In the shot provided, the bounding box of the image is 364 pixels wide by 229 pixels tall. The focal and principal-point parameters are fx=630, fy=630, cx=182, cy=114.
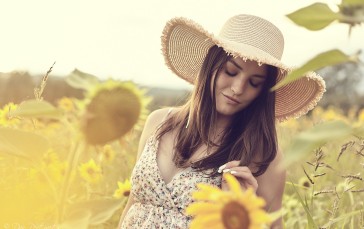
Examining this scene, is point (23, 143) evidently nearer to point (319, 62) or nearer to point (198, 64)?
point (319, 62)

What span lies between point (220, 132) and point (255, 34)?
33cm

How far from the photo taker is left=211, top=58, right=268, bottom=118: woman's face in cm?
179

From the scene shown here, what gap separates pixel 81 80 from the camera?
0.48 meters

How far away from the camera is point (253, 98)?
1866 mm

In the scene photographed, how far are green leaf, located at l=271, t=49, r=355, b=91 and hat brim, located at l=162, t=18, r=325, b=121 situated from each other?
1500 mm

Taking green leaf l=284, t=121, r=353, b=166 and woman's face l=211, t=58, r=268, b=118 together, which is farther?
woman's face l=211, t=58, r=268, b=118

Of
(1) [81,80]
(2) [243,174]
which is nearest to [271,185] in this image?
(2) [243,174]

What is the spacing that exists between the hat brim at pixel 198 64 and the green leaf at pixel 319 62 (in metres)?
1.50

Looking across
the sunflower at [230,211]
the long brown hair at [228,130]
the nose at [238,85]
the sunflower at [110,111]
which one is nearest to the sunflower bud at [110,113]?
the sunflower at [110,111]

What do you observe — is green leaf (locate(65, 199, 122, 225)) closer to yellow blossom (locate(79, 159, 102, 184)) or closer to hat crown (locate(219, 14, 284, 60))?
hat crown (locate(219, 14, 284, 60))

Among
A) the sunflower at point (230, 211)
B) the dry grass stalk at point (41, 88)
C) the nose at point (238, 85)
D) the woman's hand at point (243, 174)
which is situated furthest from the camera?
the nose at point (238, 85)

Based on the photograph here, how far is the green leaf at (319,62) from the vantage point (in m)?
0.47

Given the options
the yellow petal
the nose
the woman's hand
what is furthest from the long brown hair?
the yellow petal

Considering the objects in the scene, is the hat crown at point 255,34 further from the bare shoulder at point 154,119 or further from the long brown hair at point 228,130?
the bare shoulder at point 154,119
